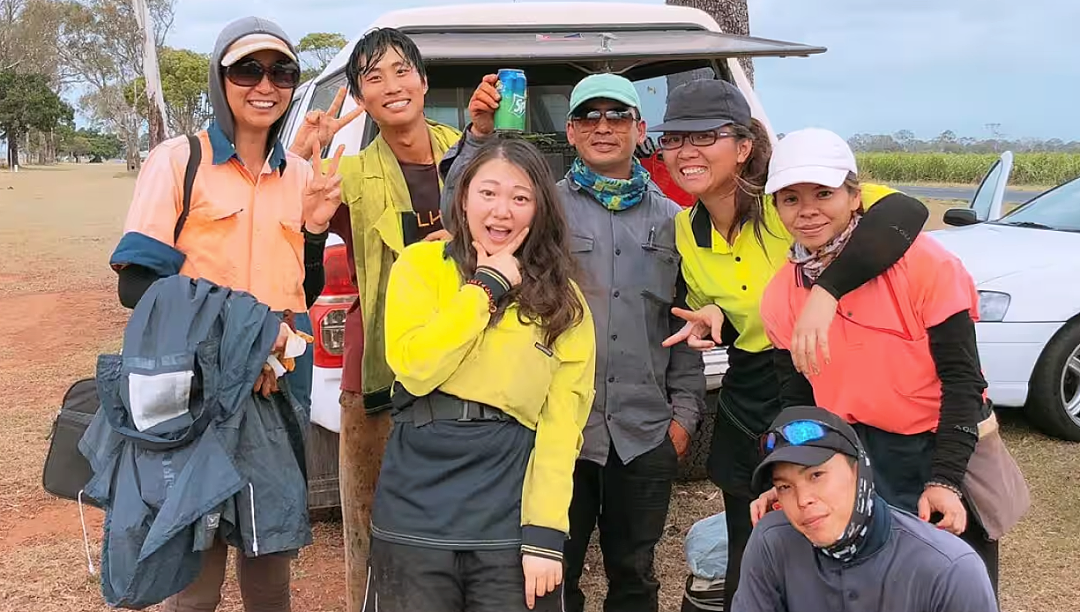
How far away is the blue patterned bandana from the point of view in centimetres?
273

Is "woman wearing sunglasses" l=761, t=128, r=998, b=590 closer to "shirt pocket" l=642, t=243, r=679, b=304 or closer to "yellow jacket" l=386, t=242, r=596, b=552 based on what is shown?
"shirt pocket" l=642, t=243, r=679, b=304

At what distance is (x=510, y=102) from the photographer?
2668 millimetres

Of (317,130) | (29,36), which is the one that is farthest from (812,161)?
(29,36)

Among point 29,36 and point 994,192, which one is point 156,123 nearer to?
point 994,192

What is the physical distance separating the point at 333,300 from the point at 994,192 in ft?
17.9

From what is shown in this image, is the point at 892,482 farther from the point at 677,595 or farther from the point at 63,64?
the point at 63,64

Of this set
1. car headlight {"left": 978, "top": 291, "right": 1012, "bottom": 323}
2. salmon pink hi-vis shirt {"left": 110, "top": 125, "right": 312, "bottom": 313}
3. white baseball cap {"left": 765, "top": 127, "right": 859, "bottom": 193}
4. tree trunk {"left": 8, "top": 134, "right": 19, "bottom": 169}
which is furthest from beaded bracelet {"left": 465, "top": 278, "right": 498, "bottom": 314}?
tree trunk {"left": 8, "top": 134, "right": 19, "bottom": 169}

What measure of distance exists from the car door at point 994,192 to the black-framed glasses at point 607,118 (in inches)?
197

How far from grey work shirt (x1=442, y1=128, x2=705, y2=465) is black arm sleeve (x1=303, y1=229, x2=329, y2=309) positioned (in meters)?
0.41

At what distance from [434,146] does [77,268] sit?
43.8ft

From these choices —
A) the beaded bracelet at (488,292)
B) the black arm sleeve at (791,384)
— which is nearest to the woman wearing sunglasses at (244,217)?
the beaded bracelet at (488,292)

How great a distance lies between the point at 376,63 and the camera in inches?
103

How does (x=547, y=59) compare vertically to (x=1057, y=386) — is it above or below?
above

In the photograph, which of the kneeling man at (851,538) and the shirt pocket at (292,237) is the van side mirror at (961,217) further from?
the shirt pocket at (292,237)
